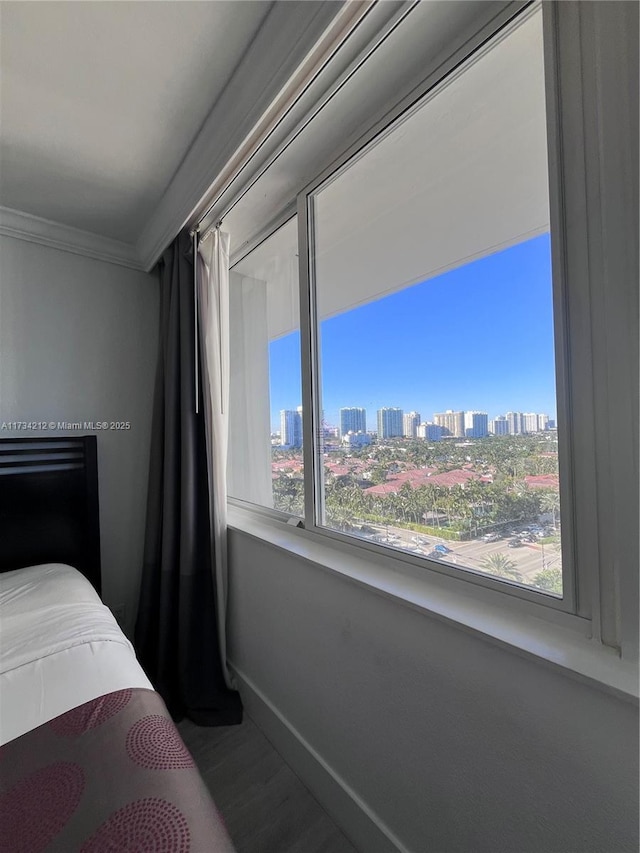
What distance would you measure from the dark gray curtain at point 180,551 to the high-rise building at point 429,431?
1.16 m

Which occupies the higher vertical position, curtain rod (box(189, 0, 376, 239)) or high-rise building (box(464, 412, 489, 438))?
curtain rod (box(189, 0, 376, 239))

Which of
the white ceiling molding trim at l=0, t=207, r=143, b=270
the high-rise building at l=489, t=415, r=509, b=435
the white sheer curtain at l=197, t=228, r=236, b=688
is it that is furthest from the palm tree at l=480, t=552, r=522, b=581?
the white ceiling molding trim at l=0, t=207, r=143, b=270

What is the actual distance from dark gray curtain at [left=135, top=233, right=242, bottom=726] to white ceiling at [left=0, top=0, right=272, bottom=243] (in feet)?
1.52

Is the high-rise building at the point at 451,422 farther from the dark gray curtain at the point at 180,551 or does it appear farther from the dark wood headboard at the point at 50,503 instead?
the dark wood headboard at the point at 50,503

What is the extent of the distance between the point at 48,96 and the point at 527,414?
6.04 ft

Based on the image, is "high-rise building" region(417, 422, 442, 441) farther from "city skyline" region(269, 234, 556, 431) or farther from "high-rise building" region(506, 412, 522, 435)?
"high-rise building" region(506, 412, 522, 435)

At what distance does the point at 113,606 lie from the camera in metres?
2.10

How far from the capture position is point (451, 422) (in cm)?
114

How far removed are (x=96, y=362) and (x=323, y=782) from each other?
2239 millimetres

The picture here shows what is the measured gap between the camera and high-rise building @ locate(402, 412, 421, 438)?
1.23 meters

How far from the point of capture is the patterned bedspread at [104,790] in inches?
21.6

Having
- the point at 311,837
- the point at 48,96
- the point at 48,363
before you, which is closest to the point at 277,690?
the point at 311,837

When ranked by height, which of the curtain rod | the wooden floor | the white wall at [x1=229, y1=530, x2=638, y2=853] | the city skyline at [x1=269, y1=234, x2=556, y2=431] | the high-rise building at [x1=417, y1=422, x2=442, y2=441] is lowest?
the wooden floor

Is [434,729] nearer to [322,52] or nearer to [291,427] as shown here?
[291,427]
